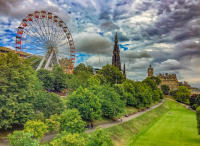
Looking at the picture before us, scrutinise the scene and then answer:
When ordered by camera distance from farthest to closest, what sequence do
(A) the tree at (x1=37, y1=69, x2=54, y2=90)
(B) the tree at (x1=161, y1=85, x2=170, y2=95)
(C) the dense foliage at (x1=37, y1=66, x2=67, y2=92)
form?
(B) the tree at (x1=161, y1=85, x2=170, y2=95), (C) the dense foliage at (x1=37, y1=66, x2=67, y2=92), (A) the tree at (x1=37, y1=69, x2=54, y2=90)

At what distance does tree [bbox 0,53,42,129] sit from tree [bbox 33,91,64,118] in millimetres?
1470

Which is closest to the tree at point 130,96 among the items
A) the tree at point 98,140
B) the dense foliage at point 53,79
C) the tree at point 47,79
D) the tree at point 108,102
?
the tree at point 108,102

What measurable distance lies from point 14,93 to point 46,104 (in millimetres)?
5706

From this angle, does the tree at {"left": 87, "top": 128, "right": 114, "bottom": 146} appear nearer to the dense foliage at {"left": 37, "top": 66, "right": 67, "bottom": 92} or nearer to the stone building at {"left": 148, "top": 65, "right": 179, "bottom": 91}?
the dense foliage at {"left": 37, "top": 66, "right": 67, "bottom": 92}

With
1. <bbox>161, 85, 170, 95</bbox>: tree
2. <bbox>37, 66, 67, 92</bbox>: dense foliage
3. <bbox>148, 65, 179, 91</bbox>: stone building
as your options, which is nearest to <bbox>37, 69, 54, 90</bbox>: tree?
<bbox>37, 66, 67, 92</bbox>: dense foliage

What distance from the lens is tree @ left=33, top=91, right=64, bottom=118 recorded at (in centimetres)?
2930

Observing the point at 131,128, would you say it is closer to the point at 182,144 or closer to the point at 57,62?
the point at 182,144

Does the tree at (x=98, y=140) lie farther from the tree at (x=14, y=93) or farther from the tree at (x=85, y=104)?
the tree at (x=85, y=104)

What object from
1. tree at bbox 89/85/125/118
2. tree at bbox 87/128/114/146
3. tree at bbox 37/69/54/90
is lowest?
Answer: tree at bbox 87/128/114/146

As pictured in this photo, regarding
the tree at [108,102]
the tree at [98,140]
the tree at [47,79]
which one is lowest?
the tree at [98,140]

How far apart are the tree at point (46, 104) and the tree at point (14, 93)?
1470 mm

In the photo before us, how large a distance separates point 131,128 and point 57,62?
120 feet

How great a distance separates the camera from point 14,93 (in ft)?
87.2

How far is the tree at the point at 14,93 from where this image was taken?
24.5m
